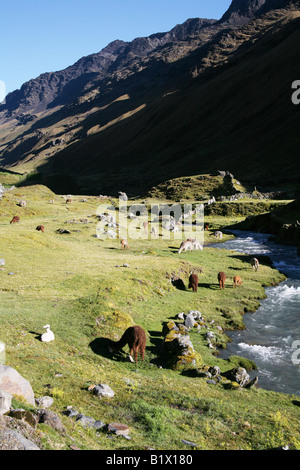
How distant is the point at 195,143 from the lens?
578 feet

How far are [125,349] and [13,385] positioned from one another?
9.33 meters

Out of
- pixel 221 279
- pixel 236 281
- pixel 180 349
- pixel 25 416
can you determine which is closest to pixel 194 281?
pixel 221 279

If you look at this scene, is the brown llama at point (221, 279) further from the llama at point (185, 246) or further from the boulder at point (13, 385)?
the boulder at point (13, 385)

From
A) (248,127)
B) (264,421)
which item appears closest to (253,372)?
(264,421)

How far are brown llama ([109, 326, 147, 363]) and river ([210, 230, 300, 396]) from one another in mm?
6304

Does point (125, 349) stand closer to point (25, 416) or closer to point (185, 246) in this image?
point (25, 416)

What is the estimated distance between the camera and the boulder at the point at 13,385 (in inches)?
402

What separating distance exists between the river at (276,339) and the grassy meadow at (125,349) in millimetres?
1040

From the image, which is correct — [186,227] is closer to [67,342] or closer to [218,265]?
[218,265]

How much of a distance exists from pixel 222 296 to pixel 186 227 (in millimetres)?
40432

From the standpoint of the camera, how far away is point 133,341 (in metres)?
17.7

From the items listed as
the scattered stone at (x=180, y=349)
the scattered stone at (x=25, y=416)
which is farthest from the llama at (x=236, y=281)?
the scattered stone at (x=25, y=416)
